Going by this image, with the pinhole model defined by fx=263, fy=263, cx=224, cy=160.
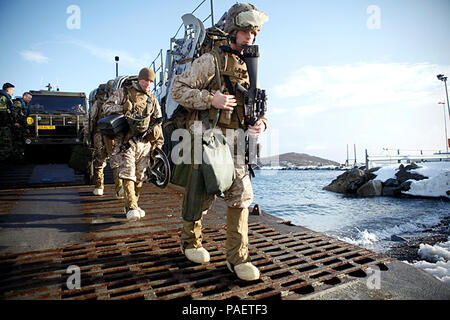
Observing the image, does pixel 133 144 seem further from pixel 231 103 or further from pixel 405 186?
pixel 405 186

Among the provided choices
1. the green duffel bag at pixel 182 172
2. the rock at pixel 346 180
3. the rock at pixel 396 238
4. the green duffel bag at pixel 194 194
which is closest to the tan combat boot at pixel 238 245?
the green duffel bag at pixel 194 194

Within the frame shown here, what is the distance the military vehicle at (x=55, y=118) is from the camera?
8.86 m

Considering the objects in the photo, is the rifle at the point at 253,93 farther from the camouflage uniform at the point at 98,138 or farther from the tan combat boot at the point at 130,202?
the camouflage uniform at the point at 98,138

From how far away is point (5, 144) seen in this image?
9062 mm

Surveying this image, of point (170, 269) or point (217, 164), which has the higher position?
point (217, 164)

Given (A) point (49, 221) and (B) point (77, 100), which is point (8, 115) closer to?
(B) point (77, 100)

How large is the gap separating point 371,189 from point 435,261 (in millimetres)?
11612

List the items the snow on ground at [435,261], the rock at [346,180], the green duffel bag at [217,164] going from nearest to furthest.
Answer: the green duffel bag at [217,164]
the snow on ground at [435,261]
the rock at [346,180]

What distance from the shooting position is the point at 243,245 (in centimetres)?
206

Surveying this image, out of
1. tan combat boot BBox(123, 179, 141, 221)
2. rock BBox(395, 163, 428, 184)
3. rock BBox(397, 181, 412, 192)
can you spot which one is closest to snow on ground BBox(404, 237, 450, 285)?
tan combat boot BBox(123, 179, 141, 221)

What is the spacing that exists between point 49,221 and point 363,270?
11.9ft

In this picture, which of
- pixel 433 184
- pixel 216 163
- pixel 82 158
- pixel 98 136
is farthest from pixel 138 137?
pixel 433 184

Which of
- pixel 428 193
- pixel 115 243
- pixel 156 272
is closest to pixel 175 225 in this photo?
pixel 115 243

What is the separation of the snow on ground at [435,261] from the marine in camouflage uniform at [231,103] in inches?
85.1
